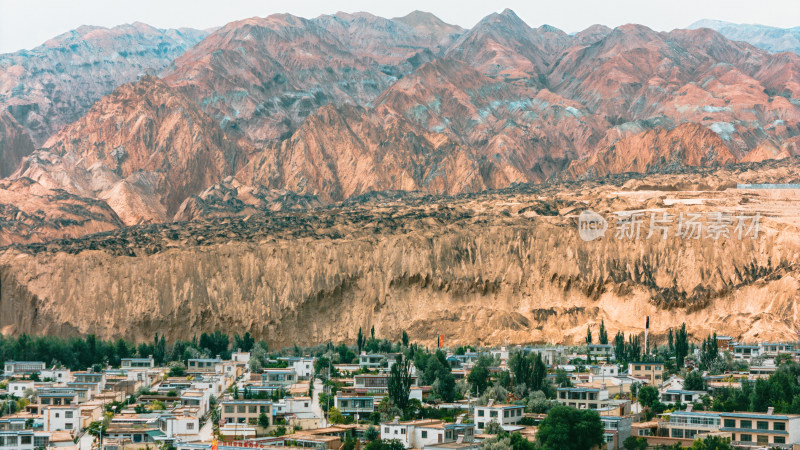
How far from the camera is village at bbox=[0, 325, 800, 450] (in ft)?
→ 226

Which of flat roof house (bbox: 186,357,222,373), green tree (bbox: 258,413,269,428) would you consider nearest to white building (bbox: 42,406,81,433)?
green tree (bbox: 258,413,269,428)

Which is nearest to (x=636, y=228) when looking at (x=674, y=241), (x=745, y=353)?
(x=674, y=241)

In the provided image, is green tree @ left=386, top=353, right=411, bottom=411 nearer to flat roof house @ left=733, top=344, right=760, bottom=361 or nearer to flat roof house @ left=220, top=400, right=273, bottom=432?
flat roof house @ left=220, top=400, right=273, bottom=432

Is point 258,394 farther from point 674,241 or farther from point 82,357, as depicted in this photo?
point 674,241

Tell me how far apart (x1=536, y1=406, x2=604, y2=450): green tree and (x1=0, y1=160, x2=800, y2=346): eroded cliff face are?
58.6 meters

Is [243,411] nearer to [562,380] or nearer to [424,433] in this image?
[424,433]

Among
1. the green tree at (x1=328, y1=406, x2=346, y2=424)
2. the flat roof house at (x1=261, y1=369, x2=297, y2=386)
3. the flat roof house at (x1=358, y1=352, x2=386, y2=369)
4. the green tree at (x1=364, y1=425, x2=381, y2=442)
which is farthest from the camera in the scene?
the flat roof house at (x1=358, y1=352, x2=386, y2=369)

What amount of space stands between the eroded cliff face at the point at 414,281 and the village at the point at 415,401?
23643mm

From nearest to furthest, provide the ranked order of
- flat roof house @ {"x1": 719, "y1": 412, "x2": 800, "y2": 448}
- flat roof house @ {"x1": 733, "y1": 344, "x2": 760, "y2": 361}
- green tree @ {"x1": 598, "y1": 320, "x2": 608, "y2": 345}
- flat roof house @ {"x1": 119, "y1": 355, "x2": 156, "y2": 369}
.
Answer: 1. flat roof house @ {"x1": 719, "y1": 412, "x2": 800, "y2": 448}
2. flat roof house @ {"x1": 733, "y1": 344, "x2": 760, "y2": 361}
3. flat roof house @ {"x1": 119, "y1": 355, "x2": 156, "y2": 369}
4. green tree @ {"x1": 598, "y1": 320, "x2": 608, "y2": 345}

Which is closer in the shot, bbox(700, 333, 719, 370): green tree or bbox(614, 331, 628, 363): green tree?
bbox(700, 333, 719, 370): green tree

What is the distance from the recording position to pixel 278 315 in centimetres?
13888

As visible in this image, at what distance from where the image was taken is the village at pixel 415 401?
68875 millimetres

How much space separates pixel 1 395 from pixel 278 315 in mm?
51800

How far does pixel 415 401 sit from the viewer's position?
8175 cm
